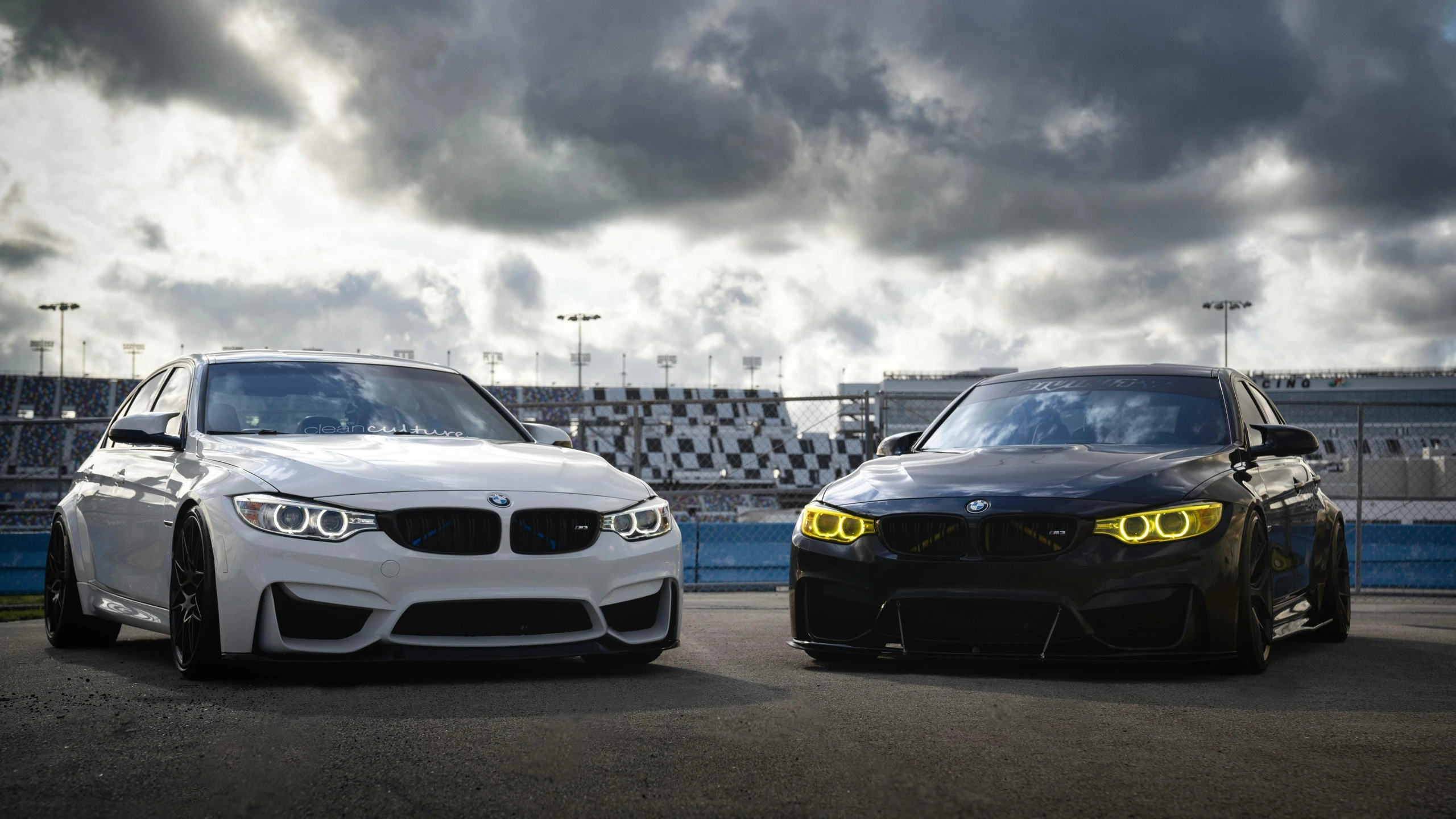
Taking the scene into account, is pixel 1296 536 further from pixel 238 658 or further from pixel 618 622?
pixel 238 658

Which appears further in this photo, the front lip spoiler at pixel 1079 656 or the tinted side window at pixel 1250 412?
the tinted side window at pixel 1250 412

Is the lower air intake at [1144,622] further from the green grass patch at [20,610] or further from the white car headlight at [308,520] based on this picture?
the green grass patch at [20,610]

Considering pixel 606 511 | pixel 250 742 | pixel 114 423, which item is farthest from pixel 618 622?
pixel 114 423

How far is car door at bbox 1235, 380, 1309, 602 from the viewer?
19.3 feet

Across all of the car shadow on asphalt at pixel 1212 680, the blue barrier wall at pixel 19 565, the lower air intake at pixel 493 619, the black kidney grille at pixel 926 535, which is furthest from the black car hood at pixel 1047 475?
the blue barrier wall at pixel 19 565

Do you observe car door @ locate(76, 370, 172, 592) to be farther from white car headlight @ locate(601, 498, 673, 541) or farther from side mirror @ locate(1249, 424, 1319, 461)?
side mirror @ locate(1249, 424, 1319, 461)

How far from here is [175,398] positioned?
6.45m

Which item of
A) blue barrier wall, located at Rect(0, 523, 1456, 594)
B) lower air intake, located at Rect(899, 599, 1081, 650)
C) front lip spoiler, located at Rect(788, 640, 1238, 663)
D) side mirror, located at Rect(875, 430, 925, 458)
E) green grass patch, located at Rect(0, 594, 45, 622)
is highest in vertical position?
side mirror, located at Rect(875, 430, 925, 458)

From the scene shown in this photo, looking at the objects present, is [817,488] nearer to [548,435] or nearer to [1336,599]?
[1336,599]

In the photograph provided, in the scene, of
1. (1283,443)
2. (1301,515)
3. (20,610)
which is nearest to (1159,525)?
(1283,443)

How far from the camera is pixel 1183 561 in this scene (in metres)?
5.16

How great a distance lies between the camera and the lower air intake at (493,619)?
195 inches

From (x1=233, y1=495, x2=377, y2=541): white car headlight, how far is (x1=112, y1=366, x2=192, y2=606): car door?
2.50 ft

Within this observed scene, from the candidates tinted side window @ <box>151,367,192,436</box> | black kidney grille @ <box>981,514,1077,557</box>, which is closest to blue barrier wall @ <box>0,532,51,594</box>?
tinted side window @ <box>151,367,192,436</box>
